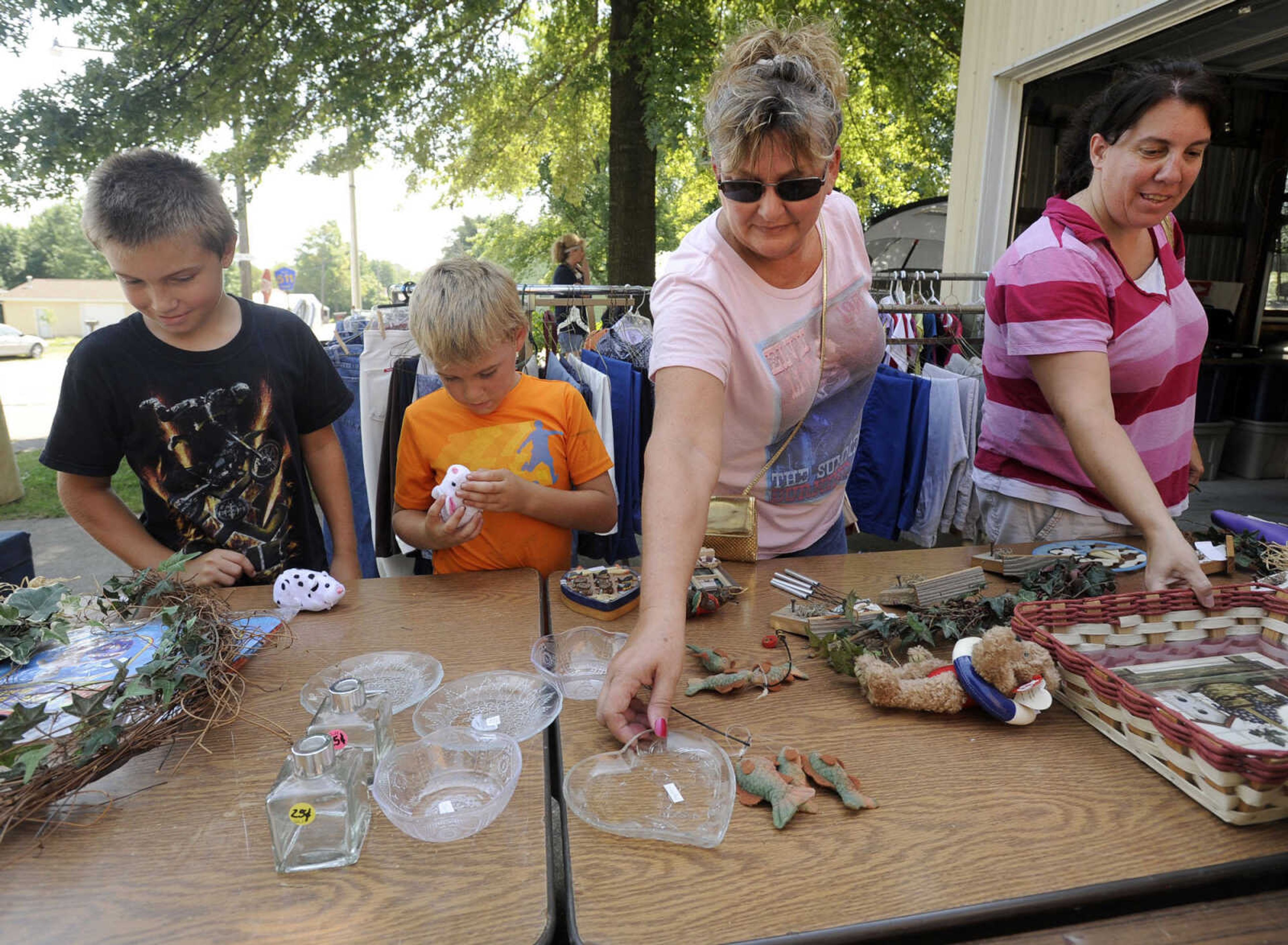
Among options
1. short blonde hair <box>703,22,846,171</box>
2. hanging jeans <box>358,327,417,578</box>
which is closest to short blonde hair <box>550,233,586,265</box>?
hanging jeans <box>358,327,417,578</box>

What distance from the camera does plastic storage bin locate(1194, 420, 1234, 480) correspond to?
20.0 ft

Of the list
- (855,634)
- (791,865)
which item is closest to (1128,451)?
(855,634)

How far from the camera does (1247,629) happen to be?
138 centimetres

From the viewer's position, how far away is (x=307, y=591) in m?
1.62

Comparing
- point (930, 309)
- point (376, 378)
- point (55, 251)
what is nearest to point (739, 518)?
point (376, 378)

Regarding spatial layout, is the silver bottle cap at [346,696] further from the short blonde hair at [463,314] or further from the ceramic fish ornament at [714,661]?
the short blonde hair at [463,314]

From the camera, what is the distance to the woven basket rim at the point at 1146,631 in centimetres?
93

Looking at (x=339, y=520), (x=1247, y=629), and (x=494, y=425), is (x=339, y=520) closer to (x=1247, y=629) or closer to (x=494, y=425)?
(x=494, y=425)

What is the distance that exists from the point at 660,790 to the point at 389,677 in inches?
22.1

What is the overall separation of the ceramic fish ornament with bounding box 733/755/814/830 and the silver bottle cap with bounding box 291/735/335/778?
52 cm

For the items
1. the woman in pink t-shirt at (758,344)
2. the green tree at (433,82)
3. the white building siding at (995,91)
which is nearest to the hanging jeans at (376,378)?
the woman in pink t-shirt at (758,344)

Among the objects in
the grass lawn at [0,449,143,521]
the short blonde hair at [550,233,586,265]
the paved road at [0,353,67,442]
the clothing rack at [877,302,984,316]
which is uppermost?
the short blonde hair at [550,233,586,265]

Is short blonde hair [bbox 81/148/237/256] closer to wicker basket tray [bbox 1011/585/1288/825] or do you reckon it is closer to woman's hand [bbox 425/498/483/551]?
woman's hand [bbox 425/498/483/551]

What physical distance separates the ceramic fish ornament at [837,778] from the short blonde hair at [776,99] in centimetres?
101
